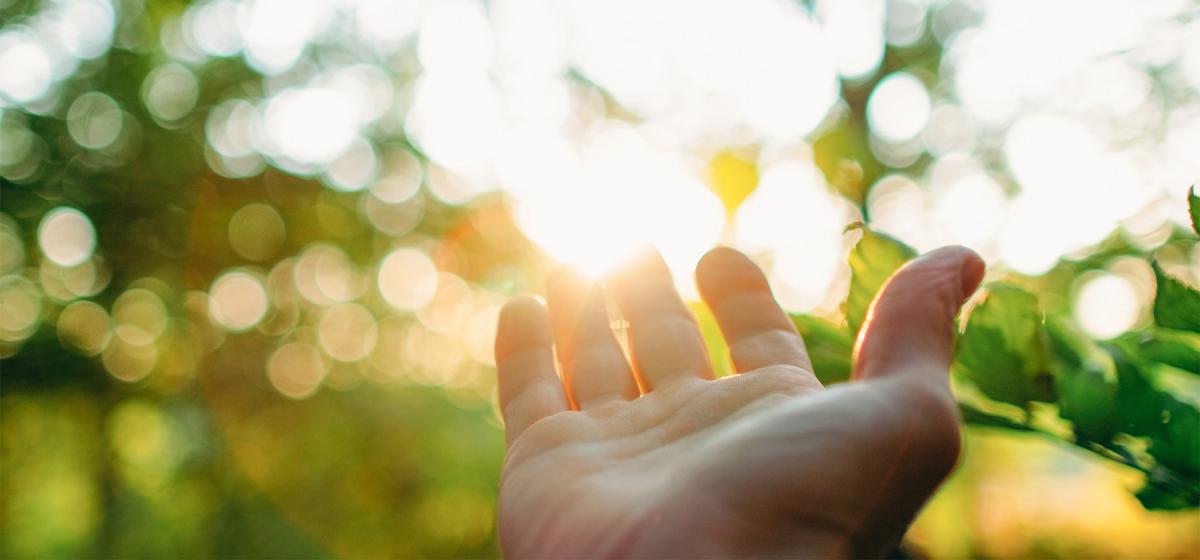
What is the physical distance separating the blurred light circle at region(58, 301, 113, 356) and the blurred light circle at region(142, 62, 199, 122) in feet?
9.46

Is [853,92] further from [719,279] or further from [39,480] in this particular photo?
[39,480]

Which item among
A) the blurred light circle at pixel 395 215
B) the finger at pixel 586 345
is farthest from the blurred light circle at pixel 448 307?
the finger at pixel 586 345

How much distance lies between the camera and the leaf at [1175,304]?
741 mm

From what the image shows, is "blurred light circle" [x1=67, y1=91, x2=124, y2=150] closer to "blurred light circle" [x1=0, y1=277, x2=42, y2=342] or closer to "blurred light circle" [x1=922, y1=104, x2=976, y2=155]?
"blurred light circle" [x1=0, y1=277, x2=42, y2=342]

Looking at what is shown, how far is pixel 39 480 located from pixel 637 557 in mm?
13994

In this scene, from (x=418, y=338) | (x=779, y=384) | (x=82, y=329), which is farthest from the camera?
(x=418, y=338)

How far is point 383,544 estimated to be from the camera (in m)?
10.2

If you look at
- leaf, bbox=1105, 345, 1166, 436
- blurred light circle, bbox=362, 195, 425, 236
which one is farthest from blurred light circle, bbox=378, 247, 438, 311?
leaf, bbox=1105, 345, 1166, 436

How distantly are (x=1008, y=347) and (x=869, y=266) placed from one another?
0.21 meters

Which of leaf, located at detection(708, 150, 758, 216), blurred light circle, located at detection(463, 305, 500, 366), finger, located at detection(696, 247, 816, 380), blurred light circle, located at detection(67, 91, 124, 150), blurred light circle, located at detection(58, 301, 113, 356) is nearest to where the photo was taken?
finger, located at detection(696, 247, 816, 380)

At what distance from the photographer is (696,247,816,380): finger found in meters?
1.16

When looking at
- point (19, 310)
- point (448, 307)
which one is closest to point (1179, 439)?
point (448, 307)

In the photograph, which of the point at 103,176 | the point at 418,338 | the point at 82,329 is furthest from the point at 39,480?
the point at 418,338

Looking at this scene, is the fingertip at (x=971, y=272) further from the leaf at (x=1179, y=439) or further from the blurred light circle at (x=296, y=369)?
the blurred light circle at (x=296, y=369)
